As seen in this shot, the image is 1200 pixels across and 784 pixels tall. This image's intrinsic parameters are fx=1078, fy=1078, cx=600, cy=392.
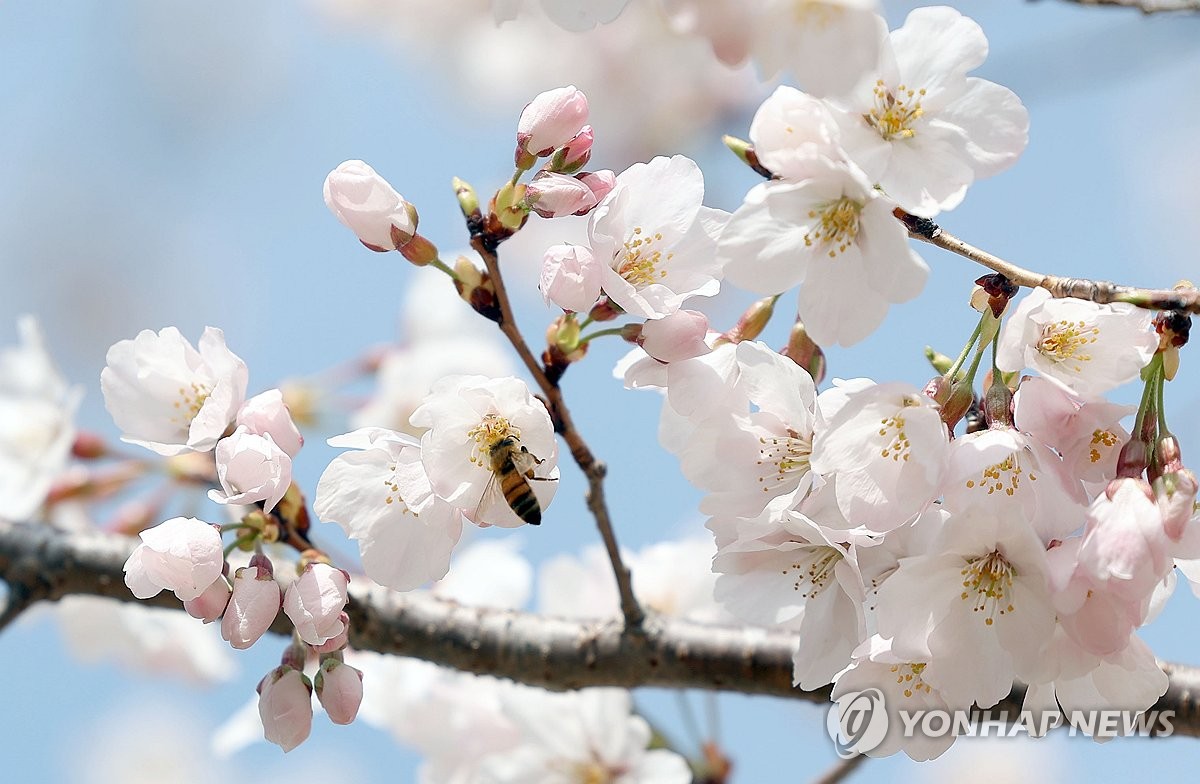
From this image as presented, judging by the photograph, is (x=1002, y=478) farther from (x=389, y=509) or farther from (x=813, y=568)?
(x=389, y=509)

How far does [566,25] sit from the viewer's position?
108cm

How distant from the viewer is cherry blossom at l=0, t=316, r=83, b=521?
1949 mm

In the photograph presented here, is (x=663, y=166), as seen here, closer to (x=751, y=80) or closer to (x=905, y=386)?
(x=905, y=386)

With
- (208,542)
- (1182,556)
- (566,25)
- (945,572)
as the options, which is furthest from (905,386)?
(208,542)

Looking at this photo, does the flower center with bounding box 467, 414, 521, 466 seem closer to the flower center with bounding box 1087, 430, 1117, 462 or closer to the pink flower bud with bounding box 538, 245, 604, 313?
the pink flower bud with bounding box 538, 245, 604, 313

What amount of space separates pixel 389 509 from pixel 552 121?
0.41 meters

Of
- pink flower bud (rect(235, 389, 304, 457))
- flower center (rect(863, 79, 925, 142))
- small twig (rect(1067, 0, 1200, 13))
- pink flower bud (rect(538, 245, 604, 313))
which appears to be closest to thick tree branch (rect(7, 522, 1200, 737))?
pink flower bud (rect(235, 389, 304, 457))

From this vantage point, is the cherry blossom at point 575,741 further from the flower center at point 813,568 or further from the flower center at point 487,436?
the flower center at point 487,436

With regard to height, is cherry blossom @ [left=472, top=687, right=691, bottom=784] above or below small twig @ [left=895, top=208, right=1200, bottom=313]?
below

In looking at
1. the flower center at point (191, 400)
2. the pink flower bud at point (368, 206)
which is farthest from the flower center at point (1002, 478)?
the flower center at point (191, 400)

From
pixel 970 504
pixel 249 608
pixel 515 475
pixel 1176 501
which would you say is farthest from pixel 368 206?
pixel 1176 501

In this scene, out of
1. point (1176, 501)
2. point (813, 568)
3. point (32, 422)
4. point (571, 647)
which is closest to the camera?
point (1176, 501)

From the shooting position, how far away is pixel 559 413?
110cm

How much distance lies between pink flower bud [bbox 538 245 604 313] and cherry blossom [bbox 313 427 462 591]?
0.20 meters
